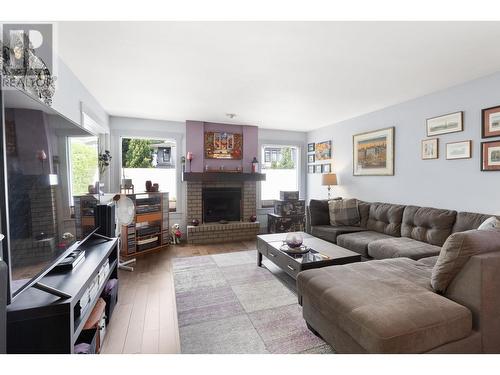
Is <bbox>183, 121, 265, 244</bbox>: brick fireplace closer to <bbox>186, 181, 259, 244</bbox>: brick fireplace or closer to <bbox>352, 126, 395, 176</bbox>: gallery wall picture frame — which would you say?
<bbox>186, 181, 259, 244</bbox>: brick fireplace

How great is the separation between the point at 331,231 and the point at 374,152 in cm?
153

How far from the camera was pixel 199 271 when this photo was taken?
3061 mm

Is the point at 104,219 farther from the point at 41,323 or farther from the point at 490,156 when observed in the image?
the point at 490,156

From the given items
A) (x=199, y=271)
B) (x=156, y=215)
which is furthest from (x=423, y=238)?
(x=156, y=215)

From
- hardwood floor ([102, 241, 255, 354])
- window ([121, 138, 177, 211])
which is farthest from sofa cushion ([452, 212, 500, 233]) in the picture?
window ([121, 138, 177, 211])

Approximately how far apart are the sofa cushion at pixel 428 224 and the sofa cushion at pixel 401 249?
126 millimetres

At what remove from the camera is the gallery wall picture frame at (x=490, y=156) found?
251 centimetres

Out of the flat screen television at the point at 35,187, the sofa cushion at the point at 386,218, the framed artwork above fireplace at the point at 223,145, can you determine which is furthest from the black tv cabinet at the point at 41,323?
the framed artwork above fireplace at the point at 223,145

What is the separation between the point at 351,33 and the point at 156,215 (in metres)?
3.58

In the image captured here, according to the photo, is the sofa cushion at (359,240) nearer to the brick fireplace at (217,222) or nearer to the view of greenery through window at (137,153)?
the brick fireplace at (217,222)
